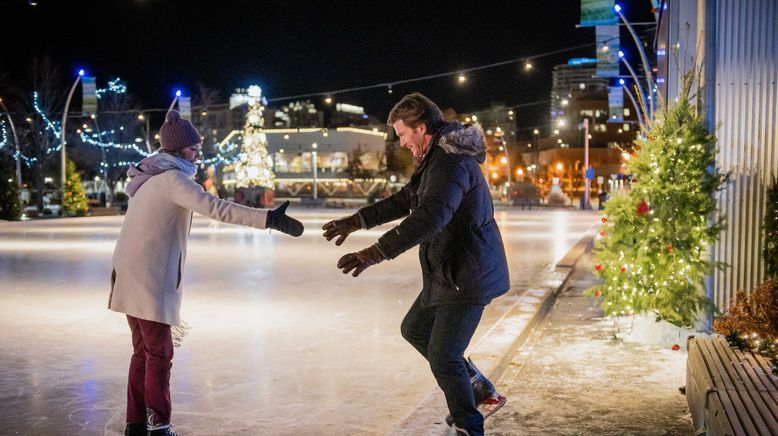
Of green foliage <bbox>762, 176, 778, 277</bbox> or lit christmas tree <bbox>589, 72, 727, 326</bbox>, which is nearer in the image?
green foliage <bbox>762, 176, 778, 277</bbox>

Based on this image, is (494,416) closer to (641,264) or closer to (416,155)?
(416,155)

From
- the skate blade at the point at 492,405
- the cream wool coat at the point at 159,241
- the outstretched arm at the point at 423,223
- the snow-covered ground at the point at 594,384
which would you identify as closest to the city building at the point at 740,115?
the snow-covered ground at the point at 594,384

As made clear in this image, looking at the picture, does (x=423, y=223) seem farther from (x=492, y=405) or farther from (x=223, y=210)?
A: (x=492, y=405)

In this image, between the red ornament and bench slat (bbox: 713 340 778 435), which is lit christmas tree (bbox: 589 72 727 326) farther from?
bench slat (bbox: 713 340 778 435)

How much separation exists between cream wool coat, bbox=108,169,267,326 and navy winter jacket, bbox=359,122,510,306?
893 mm

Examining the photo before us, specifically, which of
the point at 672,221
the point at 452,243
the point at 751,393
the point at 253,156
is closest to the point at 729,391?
the point at 751,393

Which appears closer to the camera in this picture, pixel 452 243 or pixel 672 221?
pixel 452 243

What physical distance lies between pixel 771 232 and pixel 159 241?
16.7 ft

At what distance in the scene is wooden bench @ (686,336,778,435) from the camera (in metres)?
4.11

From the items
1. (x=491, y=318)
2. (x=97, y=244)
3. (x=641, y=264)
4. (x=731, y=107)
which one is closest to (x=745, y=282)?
(x=641, y=264)

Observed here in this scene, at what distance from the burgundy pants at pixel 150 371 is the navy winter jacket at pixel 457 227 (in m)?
1.38

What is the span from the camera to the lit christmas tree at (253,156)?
211ft

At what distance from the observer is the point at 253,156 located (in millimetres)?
64312

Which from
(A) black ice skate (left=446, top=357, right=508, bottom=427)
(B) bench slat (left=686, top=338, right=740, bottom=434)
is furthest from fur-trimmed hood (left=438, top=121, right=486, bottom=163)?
(B) bench slat (left=686, top=338, right=740, bottom=434)
